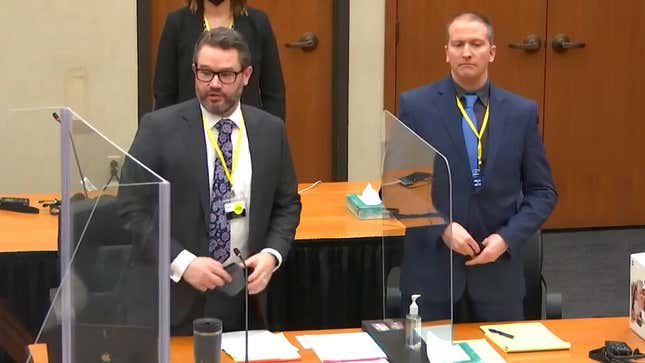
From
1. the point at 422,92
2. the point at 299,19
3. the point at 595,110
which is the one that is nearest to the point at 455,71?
the point at 422,92

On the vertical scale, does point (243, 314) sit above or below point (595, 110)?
below

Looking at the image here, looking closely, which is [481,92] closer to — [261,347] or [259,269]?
[259,269]

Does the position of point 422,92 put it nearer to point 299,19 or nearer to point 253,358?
point 253,358

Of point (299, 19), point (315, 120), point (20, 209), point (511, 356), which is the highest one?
point (299, 19)

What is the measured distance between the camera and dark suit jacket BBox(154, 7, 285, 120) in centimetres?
484

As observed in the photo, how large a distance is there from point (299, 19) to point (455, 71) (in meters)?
3.15

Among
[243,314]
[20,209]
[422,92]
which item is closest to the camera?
[243,314]

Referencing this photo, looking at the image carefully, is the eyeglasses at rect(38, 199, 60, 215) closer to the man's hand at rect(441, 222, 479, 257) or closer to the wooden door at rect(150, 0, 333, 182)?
the man's hand at rect(441, 222, 479, 257)

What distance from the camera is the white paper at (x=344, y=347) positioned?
3.06 meters

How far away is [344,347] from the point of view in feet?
10.3

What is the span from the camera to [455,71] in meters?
3.52

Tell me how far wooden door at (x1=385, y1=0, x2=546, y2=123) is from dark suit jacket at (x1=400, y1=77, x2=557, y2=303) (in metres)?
3.12

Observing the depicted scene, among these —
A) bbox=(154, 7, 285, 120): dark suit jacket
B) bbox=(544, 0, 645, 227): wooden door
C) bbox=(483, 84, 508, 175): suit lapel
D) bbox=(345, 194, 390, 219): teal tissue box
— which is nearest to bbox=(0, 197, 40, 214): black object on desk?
bbox=(154, 7, 285, 120): dark suit jacket

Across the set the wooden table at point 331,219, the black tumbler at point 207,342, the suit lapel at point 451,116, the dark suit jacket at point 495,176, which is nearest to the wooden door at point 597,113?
the wooden table at point 331,219
